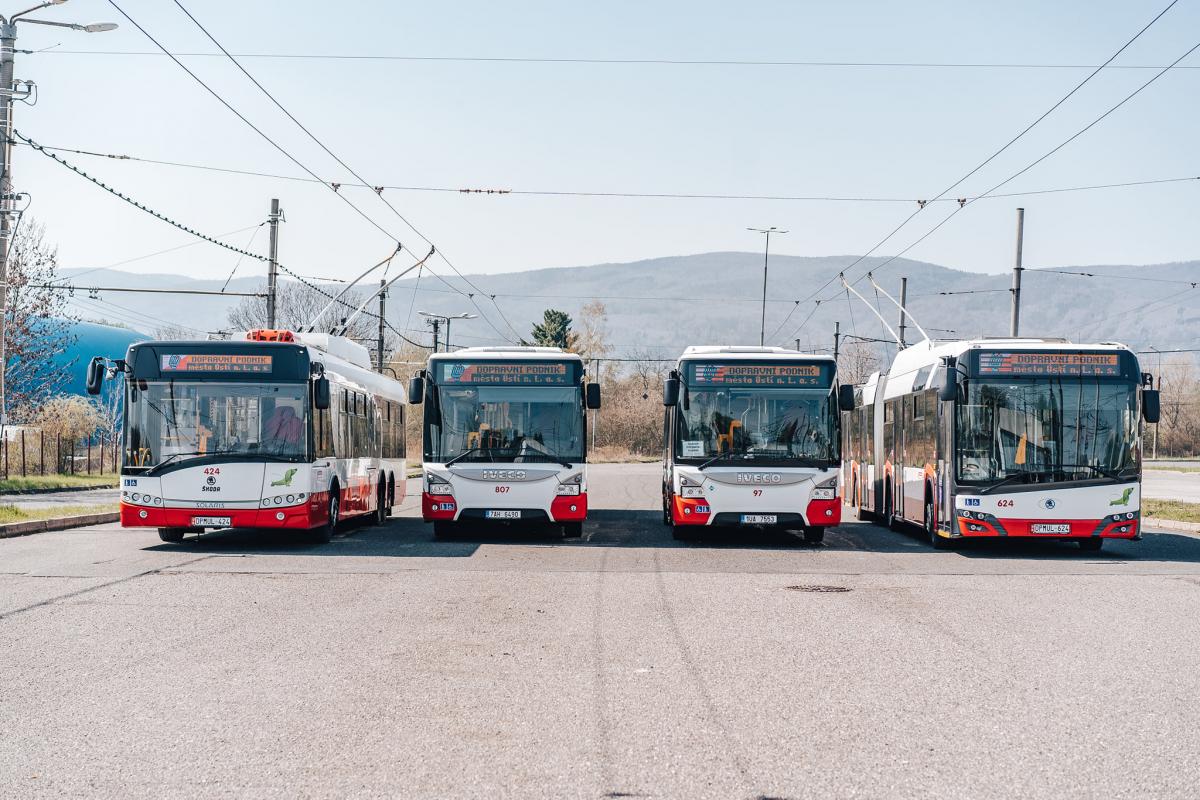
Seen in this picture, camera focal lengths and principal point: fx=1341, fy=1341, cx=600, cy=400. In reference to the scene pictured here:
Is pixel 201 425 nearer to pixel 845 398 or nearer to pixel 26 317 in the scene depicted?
pixel 845 398

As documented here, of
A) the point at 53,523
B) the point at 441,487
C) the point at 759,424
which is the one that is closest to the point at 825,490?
the point at 759,424

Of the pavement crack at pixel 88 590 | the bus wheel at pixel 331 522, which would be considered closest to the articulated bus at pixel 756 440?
the bus wheel at pixel 331 522

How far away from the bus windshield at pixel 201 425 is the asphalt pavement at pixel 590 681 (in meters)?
2.29

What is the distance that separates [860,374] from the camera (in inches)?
4870

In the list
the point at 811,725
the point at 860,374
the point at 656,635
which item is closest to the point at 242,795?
the point at 811,725

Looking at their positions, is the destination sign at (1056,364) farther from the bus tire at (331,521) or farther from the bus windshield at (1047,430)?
A: the bus tire at (331,521)

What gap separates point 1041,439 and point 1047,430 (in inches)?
5.9

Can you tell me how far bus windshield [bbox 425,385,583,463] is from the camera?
20.1 metres

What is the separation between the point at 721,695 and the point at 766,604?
185 inches

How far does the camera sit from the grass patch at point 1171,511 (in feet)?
84.9

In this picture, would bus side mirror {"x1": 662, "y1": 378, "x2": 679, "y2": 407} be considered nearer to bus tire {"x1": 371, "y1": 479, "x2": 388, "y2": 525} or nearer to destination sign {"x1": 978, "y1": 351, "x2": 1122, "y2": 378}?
destination sign {"x1": 978, "y1": 351, "x2": 1122, "y2": 378}

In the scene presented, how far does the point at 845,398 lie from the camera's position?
20.1 metres

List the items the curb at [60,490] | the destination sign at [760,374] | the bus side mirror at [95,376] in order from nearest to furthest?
the bus side mirror at [95,376] → the destination sign at [760,374] → the curb at [60,490]

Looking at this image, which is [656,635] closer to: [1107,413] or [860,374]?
[1107,413]
